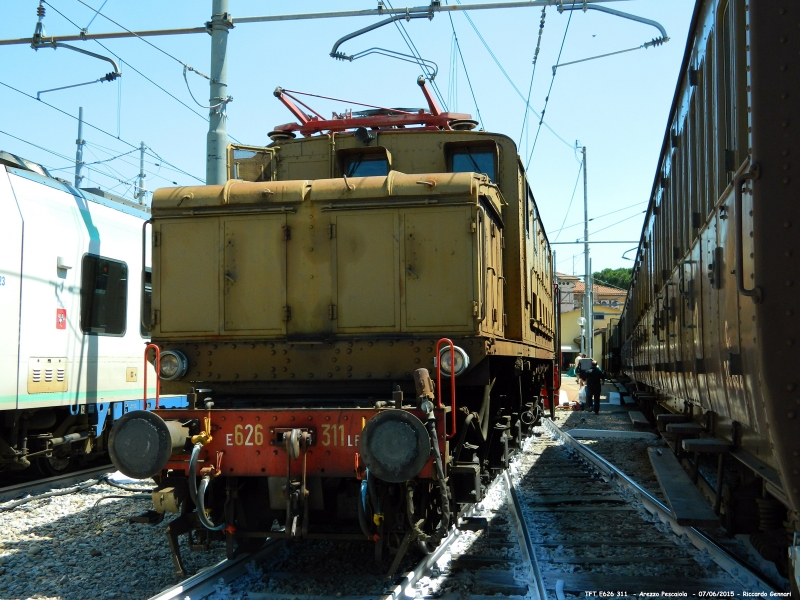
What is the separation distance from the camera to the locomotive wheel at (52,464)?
389 inches

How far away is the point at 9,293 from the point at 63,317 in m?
0.96

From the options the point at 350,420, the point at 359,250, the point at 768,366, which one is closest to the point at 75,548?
the point at 350,420

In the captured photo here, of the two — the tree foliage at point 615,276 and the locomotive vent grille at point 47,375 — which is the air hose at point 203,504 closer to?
the locomotive vent grille at point 47,375

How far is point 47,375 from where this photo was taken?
29.0 feet

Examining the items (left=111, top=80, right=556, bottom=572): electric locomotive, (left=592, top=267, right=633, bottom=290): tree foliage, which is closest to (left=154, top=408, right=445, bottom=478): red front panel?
(left=111, top=80, right=556, bottom=572): electric locomotive

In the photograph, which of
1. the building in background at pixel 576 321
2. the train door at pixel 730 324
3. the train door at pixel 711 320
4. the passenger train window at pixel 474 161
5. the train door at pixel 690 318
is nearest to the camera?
the train door at pixel 730 324

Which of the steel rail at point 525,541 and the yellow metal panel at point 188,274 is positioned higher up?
the yellow metal panel at point 188,274

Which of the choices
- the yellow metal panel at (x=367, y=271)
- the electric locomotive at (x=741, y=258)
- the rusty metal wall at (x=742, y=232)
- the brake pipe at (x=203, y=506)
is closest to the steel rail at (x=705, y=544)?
the electric locomotive at (x=741, y=258)

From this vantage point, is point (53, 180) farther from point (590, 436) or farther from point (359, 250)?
point (590, 436)

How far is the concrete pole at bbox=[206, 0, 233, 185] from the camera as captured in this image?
31.1 feet

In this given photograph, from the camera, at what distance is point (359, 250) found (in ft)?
19.2

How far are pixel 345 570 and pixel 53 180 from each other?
21.1 feet

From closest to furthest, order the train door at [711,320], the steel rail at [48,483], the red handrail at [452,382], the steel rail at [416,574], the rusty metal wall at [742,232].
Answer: the rusty metal wall at [742,232] → the train door at [711,320] → the steel rail at [416,574] → the red handrail at [452,382] → the steel rail at [48,483]

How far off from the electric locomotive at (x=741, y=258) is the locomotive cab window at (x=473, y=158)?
1763 mm
